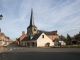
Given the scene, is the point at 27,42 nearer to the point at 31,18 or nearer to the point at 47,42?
the point at 47,42

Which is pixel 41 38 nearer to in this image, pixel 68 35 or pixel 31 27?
pixel 68 35

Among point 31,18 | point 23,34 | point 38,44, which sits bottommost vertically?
point 38,44

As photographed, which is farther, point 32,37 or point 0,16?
point 32,37

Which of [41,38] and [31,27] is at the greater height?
[31,27]

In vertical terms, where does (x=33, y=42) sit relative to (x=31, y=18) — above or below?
below

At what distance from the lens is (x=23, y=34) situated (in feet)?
298

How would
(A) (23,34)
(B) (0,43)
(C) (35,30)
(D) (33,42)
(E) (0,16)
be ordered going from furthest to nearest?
1. (C) (35,30)
2. (A) (23,34)
3. (B) (0,43)
4. (D) (33,42)
5. (E) (0,16)

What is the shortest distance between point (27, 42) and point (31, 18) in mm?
25386

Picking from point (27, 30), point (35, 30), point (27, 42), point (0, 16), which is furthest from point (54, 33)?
point (0, 16)

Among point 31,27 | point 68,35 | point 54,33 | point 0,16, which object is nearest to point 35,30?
point 31,27

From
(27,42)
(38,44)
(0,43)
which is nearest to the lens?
(38,44)

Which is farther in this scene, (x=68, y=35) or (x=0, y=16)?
(x=68, y=35)

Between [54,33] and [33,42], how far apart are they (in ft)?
111

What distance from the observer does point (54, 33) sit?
9544cm
